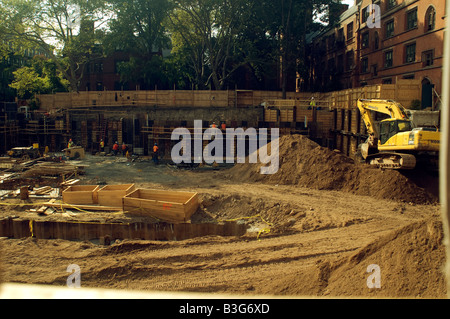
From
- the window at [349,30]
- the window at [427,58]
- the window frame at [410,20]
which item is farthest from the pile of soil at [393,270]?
the window at [349,30]

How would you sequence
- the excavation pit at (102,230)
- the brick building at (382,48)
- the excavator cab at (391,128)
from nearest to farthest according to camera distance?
the excavation pit at (102,230) < the excavator cab at (391,128) < the brick building at (382,48)

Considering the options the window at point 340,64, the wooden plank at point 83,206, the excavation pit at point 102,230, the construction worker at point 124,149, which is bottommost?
the excavation pit at point 102,230

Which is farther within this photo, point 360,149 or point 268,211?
point 360,149

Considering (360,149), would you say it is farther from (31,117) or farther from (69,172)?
(31,117)

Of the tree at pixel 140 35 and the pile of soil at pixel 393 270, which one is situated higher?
the tree at pixel 140 35

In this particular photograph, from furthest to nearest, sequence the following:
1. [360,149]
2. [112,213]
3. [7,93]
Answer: [7,93], [360,149], [112,213]

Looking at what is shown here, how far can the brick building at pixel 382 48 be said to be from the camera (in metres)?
29.7

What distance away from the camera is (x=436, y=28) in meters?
29.2

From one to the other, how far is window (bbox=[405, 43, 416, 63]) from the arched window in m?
2.32

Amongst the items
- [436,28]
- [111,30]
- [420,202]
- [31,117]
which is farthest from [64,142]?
[436,28]

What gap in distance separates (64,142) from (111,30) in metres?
15.8

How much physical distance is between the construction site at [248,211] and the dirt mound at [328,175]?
2.8 inches

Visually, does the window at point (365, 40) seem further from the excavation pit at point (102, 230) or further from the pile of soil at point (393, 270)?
the pile of soil at point (393, 270)

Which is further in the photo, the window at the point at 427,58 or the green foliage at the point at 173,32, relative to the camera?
the green foliage at the point at 173,32
